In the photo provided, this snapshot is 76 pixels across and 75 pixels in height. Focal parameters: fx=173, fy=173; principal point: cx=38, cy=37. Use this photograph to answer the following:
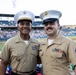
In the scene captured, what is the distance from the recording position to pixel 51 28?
1948 mm

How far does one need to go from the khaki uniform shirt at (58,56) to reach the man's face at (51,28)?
0.27ft

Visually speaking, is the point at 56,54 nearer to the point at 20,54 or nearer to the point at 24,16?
the point at 20,54

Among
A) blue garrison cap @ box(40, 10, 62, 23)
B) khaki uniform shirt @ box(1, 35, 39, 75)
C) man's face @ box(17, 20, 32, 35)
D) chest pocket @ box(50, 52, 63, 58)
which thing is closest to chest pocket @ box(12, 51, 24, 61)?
khaki uniform shirt @ box(1, 35, 39, 75)

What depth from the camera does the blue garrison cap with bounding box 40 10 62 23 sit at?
78.7 inches

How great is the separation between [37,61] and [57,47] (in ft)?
1.34

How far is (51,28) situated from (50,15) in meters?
0.20

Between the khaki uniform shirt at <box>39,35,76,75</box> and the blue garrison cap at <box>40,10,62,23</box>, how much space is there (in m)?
0.22

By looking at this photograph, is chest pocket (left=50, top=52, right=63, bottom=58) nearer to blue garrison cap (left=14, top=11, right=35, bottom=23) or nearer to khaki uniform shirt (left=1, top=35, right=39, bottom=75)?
khaki uniform shirt (left=1, top=35, right=39, bottom=75)

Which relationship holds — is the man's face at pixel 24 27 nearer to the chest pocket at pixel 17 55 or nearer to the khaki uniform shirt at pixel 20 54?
the khaki uniform shirt at pixel 20 54

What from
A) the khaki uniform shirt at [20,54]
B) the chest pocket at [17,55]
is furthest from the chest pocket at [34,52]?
the chest pocket at [17,55]

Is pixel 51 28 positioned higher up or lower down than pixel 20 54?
higher up

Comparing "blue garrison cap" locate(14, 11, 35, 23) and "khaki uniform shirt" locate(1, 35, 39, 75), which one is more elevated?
"blue garrison cap" locate(14, 11, 35, 23)

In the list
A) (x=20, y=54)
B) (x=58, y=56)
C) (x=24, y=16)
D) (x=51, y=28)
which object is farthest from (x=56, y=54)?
(x=24, y=16)

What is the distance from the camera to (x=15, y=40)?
2.16 meters
